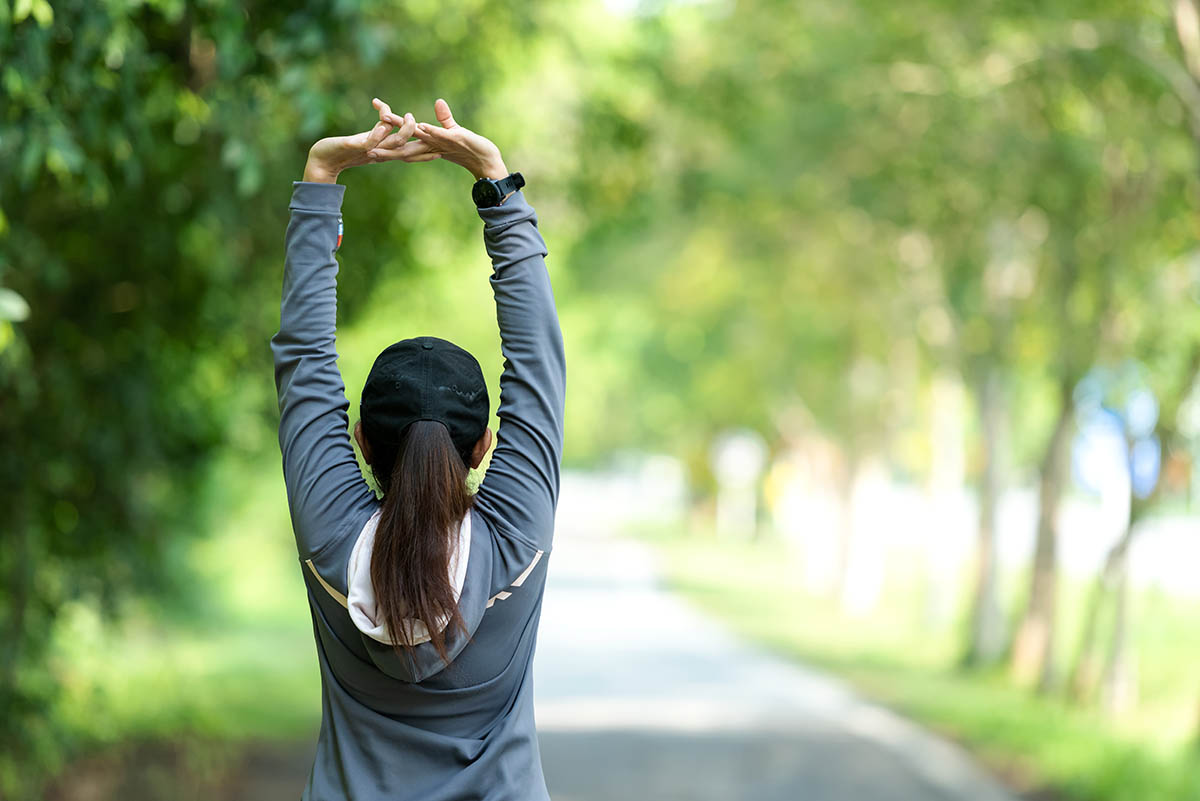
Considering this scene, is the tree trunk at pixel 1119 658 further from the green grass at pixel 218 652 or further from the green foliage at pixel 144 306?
the green foliage at pixel 144 306

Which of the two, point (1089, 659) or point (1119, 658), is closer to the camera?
point (1119, 658)

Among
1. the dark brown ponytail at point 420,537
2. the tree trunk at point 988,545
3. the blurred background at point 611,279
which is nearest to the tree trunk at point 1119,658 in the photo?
the blurred background at point 611,279

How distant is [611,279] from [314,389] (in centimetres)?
2143

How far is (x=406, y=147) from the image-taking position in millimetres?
2479

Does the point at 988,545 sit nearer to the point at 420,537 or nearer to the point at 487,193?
the point at 487,193

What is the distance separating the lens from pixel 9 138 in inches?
179

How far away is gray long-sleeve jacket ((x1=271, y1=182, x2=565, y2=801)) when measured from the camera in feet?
7.44

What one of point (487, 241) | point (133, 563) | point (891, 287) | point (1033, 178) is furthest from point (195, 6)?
point (891, 287)

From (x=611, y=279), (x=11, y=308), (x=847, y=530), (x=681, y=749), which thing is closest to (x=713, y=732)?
(x=681, y=749)

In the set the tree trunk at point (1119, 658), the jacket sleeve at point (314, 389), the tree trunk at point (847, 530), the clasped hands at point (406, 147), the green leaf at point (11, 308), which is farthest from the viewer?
the tree trunk at point (847, 530)

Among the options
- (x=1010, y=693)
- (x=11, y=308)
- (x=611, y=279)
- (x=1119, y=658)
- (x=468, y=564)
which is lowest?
(x=1010, y=693)

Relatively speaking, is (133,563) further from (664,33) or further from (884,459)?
(884,459)

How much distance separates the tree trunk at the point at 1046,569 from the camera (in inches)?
620

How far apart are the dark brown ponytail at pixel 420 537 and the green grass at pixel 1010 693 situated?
8.47 meters
